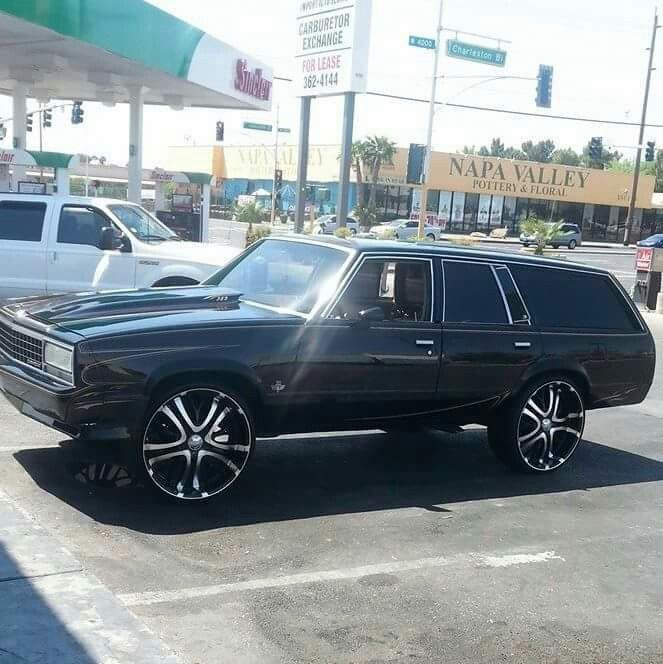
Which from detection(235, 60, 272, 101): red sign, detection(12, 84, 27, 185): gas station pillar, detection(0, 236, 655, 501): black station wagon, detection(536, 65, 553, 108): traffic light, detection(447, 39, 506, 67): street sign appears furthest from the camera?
detection(536, 65, 553, 108): traffic light

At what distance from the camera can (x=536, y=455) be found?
7.13 metres

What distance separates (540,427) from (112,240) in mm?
6438

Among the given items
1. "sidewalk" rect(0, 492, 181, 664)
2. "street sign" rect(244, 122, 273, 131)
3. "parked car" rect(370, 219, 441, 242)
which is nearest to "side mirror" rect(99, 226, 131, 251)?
"sidewalk" rect(0, 492, 181, 664)

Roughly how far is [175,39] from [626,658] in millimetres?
19129

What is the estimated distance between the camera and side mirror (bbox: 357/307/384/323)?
6.19 meters

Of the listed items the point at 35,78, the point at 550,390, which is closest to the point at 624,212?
the point at 35,78

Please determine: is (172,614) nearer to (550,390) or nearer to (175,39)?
(550,390)

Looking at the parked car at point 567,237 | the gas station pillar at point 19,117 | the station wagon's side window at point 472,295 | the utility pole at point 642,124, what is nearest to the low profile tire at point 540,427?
the station wagon's side window at point 472,295

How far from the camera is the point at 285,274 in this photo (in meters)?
6.71

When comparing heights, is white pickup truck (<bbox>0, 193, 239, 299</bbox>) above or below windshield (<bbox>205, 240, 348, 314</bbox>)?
below

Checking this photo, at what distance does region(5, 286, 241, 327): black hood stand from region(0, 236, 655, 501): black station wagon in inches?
0.9

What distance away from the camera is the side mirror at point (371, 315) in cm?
619

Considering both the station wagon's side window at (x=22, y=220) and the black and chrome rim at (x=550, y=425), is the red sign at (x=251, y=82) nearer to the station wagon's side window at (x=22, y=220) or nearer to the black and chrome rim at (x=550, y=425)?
the station wagon's side window at (x=22, y=220)

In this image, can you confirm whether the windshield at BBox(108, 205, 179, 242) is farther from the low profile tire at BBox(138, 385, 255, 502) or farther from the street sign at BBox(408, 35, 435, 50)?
the street sign at BBox(408, 35, 435, 50)
